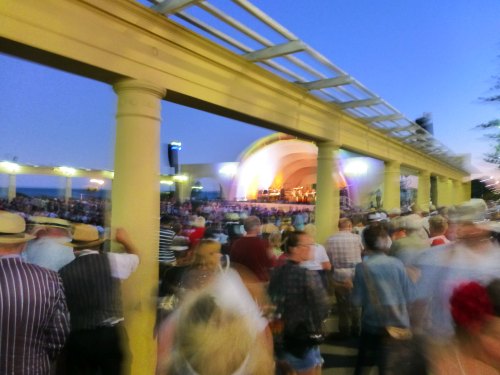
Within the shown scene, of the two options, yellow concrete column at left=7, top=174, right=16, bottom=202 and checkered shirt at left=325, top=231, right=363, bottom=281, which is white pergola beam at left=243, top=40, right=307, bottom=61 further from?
yellow concrete column at left=7, top=174, right=16, bottom=202

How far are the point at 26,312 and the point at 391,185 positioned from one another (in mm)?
11267

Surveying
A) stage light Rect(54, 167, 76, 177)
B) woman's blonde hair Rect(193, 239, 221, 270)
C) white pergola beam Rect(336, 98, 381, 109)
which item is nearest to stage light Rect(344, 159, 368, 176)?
white pergola beam Rect(336, 98, 381, 109)

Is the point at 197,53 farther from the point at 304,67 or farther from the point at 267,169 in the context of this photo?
the point at 267,169

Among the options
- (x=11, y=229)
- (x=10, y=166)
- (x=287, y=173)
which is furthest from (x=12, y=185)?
(x=11, y=229)

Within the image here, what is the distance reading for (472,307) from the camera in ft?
5.28

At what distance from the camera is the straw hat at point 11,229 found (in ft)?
8.06

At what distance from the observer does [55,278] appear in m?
2.42

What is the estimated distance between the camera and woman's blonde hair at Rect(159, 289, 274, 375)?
190cm

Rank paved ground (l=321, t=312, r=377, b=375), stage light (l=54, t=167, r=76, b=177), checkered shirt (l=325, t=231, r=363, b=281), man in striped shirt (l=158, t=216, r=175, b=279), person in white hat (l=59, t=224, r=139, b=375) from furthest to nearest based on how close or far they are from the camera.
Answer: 1. stage light (l=54, t=167, r=76, b=177)
2. checkered shirt (l=325, t=231, r=363, b=281)
3. man in striped shirt (l=158, t=216, r=175, b=279)
4. paved ground (l=321, t=312, r=377, b=375)
5. person in white hat (l=59, t=224, r=139, b=375)

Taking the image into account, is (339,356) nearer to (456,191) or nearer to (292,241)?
(292,241)

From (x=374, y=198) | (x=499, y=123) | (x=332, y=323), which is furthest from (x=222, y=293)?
(x=374, y=198)

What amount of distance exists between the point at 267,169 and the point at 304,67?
63.6 ft

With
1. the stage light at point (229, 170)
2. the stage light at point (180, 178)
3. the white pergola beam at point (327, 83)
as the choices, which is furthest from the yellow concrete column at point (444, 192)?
the white pergola beam at point (327, 83)

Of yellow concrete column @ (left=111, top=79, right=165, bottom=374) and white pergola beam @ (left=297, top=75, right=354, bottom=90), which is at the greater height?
white pergola beam @ (left=297, top=75, right=354, bottom=90)
